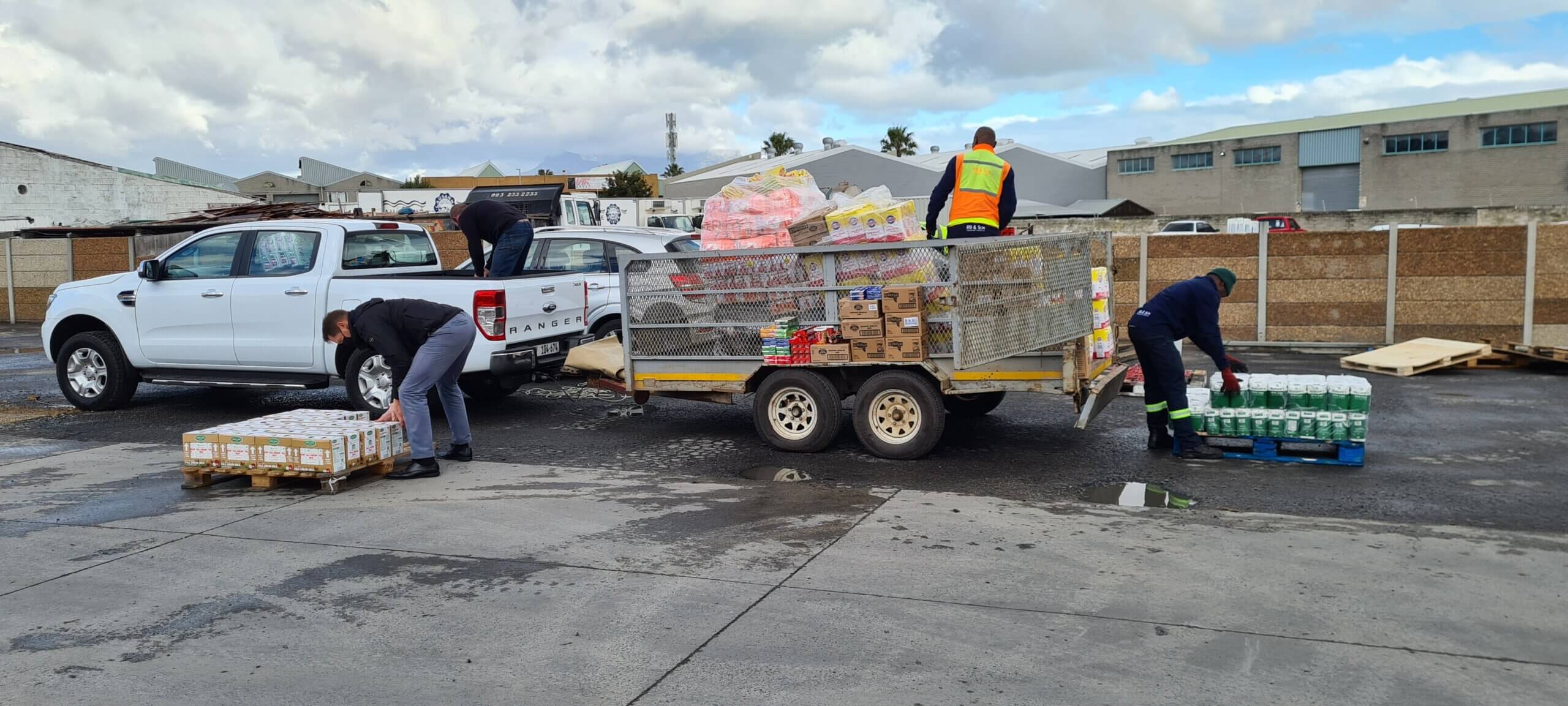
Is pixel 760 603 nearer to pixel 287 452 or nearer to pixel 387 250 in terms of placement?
pixel 287 452

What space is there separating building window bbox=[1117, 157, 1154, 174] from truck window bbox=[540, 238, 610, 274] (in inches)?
2172

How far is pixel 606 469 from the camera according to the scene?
832 cm

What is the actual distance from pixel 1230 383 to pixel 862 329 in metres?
2.72

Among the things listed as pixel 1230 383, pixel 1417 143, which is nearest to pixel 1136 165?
pixel 1417 143

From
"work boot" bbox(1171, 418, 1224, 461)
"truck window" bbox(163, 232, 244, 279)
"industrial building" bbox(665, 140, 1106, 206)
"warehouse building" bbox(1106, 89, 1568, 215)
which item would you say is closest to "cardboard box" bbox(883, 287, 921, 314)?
"work boot" bbox(1171, 418, 1224, 461)

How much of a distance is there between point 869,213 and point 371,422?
3968 millimetres

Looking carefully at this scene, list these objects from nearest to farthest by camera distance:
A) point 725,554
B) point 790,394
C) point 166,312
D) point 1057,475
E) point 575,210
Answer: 1. point 725,554
2. point 1057,475
3. point 790,394
4. point 166,312
5. point 575,210

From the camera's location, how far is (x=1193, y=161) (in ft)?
199

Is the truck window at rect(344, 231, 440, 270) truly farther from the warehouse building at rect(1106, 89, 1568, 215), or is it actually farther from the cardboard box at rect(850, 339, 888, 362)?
the warehouse building at rect(1106, 89, 1568, 215)

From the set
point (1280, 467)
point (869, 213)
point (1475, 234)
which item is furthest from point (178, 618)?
point (1475, 234)

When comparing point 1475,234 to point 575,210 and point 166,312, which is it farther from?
point 575,210

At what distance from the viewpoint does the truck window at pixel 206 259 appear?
10.7m

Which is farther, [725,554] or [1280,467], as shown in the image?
[1280,467]

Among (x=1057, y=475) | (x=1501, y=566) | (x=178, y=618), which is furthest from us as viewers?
(x=1057, y=475)
